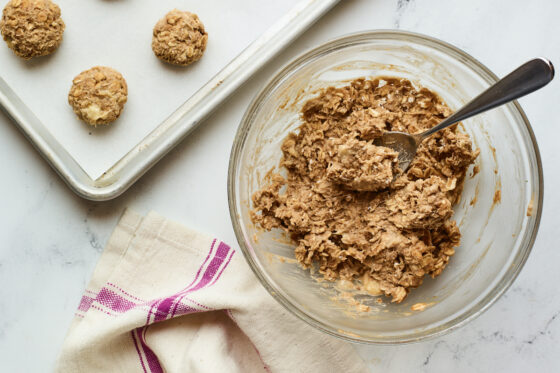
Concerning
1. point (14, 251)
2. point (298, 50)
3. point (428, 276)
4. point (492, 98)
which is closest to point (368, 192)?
point (428, 276)

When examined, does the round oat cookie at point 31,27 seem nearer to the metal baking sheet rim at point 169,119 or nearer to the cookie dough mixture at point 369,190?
the metal baking sheet rim at point 169,119

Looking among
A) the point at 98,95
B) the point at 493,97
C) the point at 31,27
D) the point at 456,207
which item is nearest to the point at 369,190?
the point at 456,207

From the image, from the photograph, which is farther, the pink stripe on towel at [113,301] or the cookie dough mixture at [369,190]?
the pink stripe on towel at [113,301]

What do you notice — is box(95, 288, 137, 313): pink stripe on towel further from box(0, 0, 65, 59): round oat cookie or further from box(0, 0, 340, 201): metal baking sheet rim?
box(0, 0, 65, 59): round oat cookie

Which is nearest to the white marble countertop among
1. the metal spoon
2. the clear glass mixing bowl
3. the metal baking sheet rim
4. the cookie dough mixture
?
the metal baking sheet rim

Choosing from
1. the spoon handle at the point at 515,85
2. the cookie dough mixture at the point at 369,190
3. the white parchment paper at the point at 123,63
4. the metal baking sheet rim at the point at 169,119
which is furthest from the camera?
the white parchment paper at the point at 123,63

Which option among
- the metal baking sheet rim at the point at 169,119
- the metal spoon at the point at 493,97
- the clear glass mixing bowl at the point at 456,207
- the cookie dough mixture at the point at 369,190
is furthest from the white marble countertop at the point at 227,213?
the metal spoon at the point at 493,97

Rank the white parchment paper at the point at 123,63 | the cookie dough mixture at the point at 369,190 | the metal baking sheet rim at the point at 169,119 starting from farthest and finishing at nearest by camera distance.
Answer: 1. the white parchment paper at the point at 123,63
2. the metal baking sheet rim at the point at 169,119
3. the cookie dough mixture at the point at 369,190
